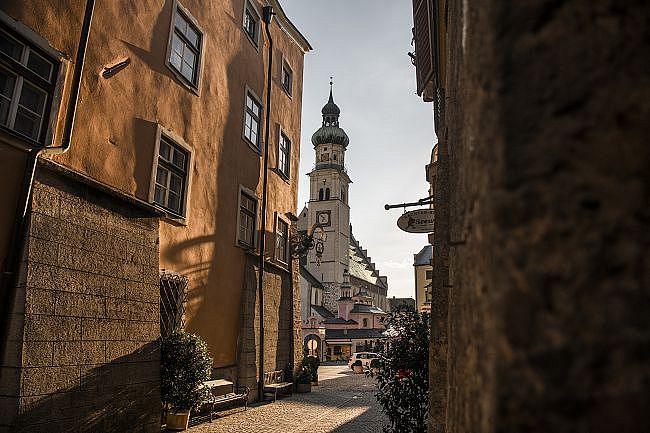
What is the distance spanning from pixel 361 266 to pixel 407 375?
212ft

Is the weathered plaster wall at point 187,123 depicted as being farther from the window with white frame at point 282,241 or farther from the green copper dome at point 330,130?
the green copper dome at point 330,130

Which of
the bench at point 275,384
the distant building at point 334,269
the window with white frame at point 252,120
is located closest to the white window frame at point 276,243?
the window with white frame at point 252,120

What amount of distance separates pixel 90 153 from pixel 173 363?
4005 millimetres

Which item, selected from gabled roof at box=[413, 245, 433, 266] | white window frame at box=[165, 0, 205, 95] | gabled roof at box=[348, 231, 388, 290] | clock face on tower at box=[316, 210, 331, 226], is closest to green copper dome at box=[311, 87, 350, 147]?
clock face on tower at box=[316, 210, 331, 226]

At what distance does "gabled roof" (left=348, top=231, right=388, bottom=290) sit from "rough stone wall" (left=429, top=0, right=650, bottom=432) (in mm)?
63111

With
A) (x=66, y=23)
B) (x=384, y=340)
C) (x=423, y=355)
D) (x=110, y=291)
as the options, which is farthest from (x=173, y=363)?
(x=66, y=23)

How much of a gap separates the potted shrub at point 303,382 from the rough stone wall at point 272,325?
1.77 ft

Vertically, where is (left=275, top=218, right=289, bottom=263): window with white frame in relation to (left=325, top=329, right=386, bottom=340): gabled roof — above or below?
above

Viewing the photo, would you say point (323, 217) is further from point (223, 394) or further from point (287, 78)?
point (223, 394)

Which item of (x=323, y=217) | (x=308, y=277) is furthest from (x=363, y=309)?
(x=323, y=217)

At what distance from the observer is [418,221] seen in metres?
7.02

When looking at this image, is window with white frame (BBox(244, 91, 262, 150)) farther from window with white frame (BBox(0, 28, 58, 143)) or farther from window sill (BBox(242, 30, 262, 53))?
window with white frame (BBox(0, 28, 58, 143))

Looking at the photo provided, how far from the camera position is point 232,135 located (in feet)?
40.8

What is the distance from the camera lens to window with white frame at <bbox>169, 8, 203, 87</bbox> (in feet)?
32.7
